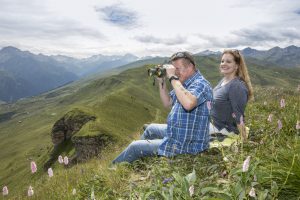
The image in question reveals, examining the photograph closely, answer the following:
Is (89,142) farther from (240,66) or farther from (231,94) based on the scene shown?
(231,94)

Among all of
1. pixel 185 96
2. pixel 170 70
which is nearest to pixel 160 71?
pixel 170 70

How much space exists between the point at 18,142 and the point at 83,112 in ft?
348

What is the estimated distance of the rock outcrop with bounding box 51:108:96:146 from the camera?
72562mm

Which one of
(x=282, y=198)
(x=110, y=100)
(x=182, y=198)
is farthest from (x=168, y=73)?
(x=110, y=100)

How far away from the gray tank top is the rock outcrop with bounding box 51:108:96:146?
6269cm

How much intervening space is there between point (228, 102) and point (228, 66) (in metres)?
0.86

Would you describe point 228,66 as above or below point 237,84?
above

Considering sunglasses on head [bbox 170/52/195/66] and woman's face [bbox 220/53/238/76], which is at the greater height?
sunglasses on head [bbox 170/52/195/66]

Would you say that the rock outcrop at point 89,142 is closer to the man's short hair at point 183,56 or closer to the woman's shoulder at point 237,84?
the woman's shoulder at point 237,84

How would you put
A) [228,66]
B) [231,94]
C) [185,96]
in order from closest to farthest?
[185,96]
[231,94]
[228,66]

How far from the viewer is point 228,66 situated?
8.56m

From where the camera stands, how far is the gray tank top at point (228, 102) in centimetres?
801

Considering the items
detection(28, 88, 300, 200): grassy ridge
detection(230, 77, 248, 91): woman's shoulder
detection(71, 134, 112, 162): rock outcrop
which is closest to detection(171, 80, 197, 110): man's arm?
detection(28, 88, 300, 200): grassy ridge

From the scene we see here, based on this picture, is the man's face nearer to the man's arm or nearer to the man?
the man
